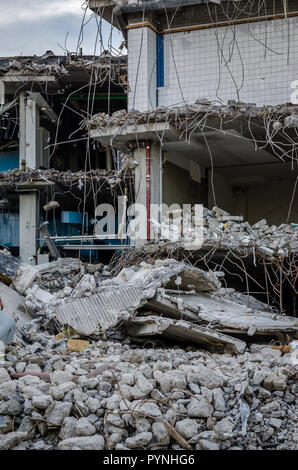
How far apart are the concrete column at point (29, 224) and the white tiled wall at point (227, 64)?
478 cm

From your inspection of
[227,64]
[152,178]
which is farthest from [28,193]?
[227,64]

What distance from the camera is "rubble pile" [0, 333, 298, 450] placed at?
3.94m

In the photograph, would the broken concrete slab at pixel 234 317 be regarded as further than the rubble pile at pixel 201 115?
No

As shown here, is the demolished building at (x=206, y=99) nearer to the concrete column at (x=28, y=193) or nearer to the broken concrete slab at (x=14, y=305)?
the broken concrete slab at (x=14, y=305)

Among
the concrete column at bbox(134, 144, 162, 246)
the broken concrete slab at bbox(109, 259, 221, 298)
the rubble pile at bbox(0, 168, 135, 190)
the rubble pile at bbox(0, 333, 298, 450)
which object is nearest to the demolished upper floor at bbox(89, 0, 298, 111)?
the concrete column at bbox(134, 144, 162, 246)

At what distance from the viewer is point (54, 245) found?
16.1 m

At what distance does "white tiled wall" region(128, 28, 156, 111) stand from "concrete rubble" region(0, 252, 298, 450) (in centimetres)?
530

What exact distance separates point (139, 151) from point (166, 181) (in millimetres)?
1078

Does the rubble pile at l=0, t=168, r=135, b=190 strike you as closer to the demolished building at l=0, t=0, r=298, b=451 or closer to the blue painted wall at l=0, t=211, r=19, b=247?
the demolished building at l=0, t=0, r=298, b=451

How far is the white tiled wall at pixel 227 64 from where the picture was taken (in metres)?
12.2

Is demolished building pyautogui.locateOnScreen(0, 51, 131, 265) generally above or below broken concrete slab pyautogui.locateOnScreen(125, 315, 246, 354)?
above

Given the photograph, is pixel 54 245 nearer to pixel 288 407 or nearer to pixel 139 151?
pixel 139 151

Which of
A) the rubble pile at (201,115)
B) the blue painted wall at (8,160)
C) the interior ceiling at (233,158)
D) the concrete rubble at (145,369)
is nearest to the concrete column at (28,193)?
the blue painted wall at (8,160)
